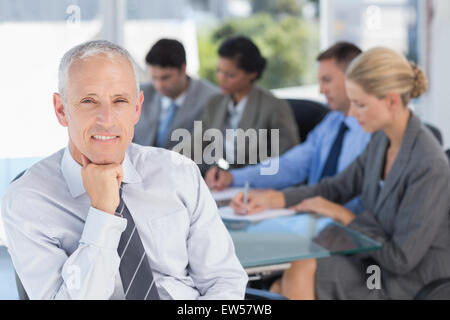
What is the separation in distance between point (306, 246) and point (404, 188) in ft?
1.37

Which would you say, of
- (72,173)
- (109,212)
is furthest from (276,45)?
(109,212)

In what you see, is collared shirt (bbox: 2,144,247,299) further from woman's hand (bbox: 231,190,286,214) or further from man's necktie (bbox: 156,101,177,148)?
man's necktie (bbox: 156,101,177,148)

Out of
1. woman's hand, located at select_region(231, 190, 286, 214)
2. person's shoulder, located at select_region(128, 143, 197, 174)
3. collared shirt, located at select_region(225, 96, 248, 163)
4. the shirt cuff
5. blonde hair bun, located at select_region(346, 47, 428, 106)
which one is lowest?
woman's hand, located at select_region(231, 190, 286, 214)

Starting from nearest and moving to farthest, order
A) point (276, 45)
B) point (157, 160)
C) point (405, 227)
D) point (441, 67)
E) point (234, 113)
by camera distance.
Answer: point (157, 160) → point (405, 227) → point (234, 113) → point (441, 67) → point (276, 45)

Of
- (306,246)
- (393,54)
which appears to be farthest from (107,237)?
(393,54)

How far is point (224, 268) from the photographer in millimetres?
1261

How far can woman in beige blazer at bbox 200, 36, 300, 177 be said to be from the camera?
3.04m

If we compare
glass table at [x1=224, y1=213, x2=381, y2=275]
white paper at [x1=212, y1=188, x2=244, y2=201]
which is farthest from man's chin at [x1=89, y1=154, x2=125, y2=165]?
white paper at [x1=212, y1=188, x2=244, y2=201]

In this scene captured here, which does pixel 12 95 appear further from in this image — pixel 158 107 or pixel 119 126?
pixel 119 126

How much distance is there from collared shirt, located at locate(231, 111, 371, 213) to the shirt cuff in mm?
1637

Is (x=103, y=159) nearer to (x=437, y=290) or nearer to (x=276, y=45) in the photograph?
(x=437, y=290)

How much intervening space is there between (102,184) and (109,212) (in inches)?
2.1

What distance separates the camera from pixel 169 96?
3.43 metres

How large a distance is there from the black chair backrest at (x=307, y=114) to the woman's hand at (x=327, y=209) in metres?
1.10
